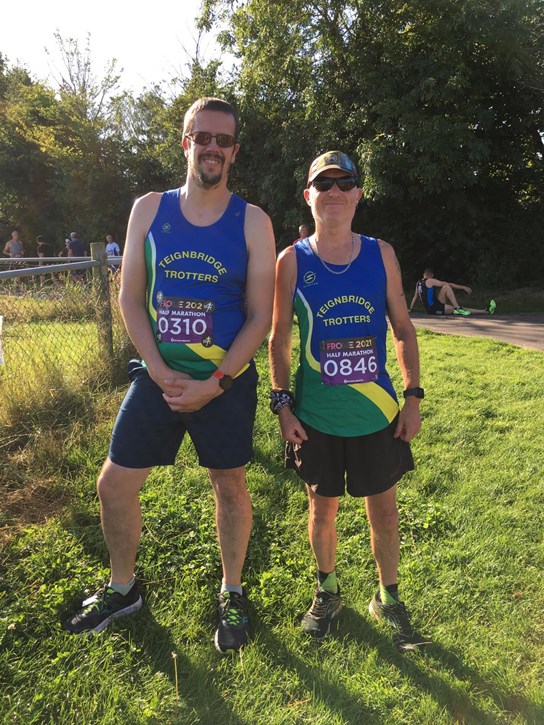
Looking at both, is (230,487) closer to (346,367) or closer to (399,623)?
(346,367)

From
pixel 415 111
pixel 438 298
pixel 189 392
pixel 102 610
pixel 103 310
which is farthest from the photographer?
pixel 415 111

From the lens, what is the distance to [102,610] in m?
2.23

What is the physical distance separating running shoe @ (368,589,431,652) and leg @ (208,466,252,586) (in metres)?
0.66

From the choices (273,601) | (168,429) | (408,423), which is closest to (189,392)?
(168,429)

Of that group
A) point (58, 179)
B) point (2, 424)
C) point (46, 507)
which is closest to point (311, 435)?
point (46, 507)

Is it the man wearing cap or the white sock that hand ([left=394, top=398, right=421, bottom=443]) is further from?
the white sock

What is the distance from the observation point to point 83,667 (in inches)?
78.2

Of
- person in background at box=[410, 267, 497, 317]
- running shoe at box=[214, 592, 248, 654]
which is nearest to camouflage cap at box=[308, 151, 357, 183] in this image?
running shoe at box=[214, 592, 248, 654]

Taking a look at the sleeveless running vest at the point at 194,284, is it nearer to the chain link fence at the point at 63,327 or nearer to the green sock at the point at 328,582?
the green sock at the point at 328,582

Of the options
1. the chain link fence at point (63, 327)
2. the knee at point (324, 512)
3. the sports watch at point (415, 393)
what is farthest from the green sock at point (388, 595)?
the chain link fence at point (63, 327)

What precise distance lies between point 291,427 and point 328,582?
0.79 metres

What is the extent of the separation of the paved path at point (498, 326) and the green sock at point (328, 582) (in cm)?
633

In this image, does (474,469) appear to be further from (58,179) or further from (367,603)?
(58,179)

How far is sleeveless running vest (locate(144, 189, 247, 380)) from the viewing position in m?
2.04
